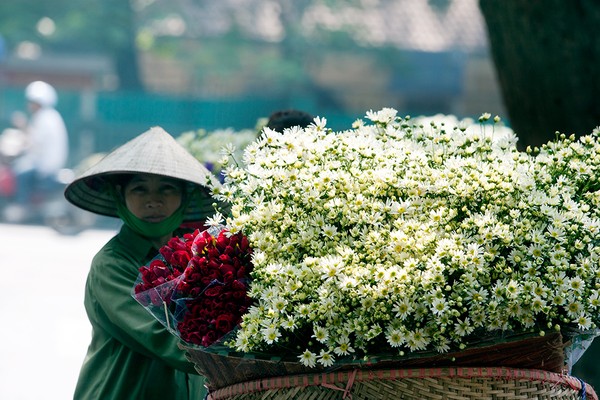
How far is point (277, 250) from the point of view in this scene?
2.17 meters

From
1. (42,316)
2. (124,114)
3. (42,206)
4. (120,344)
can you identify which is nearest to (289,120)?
(120,344)

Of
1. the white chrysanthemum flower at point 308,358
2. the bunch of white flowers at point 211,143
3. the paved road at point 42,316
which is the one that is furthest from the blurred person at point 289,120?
the paved road at point 42,316

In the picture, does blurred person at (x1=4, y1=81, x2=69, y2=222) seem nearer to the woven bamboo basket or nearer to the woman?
the woman

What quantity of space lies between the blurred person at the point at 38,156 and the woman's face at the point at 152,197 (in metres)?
11.2

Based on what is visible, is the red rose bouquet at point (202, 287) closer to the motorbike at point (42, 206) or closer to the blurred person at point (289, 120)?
the blurred person at point (289, 120)

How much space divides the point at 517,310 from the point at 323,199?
470 mm

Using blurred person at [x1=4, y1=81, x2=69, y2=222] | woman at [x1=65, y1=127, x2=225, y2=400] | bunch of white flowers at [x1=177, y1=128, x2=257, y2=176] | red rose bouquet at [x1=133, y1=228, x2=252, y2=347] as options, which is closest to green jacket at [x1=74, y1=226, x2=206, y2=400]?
woman at [x1=65, y1=127, x2=225, y2=400]

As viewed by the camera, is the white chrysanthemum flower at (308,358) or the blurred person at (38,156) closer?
the white chrysanthemum flower at (308,358)

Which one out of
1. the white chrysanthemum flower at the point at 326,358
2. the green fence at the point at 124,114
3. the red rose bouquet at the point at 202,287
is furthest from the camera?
the green fence at the point at 124,114

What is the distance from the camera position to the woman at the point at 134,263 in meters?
2.77

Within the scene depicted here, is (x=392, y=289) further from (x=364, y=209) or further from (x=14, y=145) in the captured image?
(x=14, y=145)

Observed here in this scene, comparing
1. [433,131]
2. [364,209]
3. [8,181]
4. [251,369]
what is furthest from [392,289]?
[8,181]

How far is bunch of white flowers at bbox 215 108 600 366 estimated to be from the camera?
202 cm

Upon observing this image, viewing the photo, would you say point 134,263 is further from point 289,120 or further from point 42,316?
point 42,316
